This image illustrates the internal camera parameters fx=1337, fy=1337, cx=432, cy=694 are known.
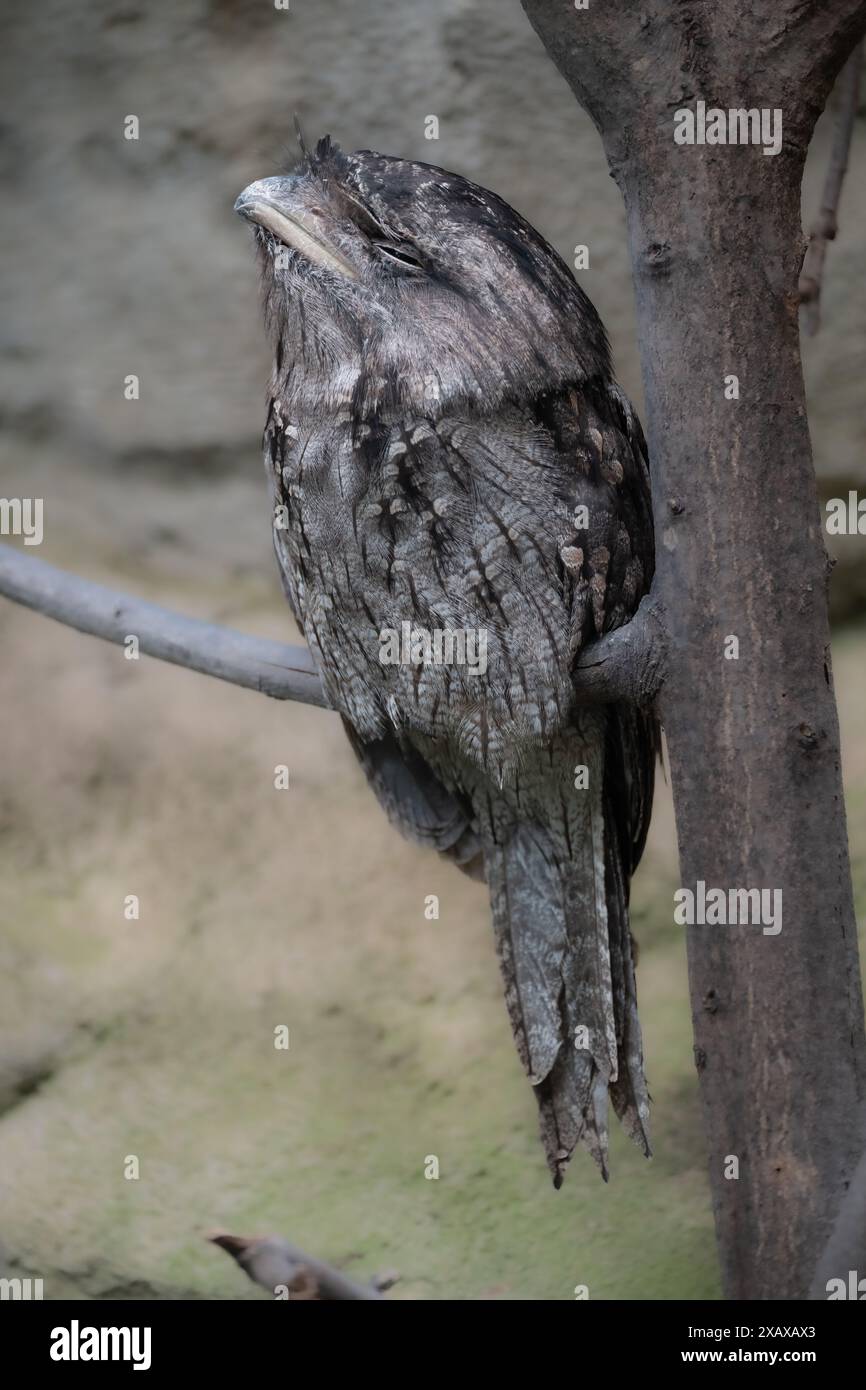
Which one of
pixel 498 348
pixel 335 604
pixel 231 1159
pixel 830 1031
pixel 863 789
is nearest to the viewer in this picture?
pixel 830 1031

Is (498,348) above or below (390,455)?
above

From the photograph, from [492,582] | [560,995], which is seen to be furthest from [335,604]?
[560,995]

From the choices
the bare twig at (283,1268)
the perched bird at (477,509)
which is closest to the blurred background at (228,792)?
the perched bird at (477,509)

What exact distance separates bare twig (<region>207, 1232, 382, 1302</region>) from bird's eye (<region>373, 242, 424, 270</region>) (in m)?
1.60

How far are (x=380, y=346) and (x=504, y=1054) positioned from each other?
2.56 m

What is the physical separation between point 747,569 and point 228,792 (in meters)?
2.76

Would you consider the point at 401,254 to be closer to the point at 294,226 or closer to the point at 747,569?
the point at 294,226

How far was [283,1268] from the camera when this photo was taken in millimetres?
1880

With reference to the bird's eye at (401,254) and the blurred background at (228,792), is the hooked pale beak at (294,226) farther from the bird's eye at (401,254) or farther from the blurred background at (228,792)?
the blurred background at (228,792)

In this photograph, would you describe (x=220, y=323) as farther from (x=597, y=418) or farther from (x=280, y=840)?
(x=597, y=418)

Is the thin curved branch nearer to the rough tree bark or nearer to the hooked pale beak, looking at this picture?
the hooked pale beak

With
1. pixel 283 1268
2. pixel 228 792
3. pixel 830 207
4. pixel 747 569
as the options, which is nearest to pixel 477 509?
pixel 747 569

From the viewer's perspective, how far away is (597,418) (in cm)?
245

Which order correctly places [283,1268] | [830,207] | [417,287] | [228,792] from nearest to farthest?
1. [283,1268]
2. [417,287]
3. [830,207]
4. [228,792]
